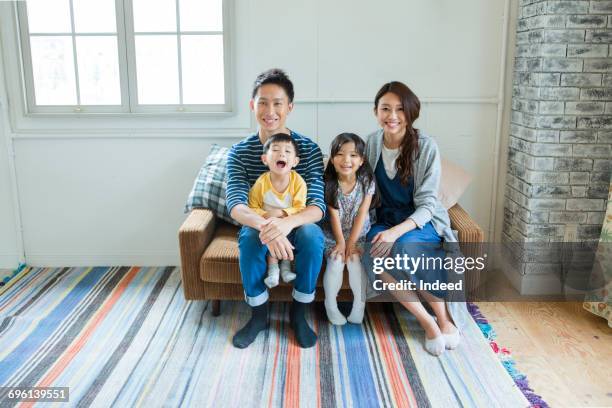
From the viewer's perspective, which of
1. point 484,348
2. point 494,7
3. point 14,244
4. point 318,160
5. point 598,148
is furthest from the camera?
point 14,244

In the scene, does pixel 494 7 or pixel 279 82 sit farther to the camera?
pixel 494 7

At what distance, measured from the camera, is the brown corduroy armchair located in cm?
249

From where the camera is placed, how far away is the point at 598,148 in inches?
110

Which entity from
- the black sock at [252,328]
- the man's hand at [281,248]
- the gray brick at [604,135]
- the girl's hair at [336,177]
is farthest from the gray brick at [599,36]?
the black sock at [252,328]

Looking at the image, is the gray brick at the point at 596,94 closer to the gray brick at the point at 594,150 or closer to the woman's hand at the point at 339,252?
the gray brick at the point at 594,150

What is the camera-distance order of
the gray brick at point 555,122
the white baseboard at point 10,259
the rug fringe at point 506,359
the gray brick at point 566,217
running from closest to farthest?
the rug fringe at point 506,359, the gray brick at point 555,122, the gray brick at point 566,217, the white baseboard at point 10,259

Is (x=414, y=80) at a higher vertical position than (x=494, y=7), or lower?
lower

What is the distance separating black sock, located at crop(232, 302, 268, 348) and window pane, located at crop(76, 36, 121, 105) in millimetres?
1510

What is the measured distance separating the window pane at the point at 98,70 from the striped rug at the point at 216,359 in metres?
1.08

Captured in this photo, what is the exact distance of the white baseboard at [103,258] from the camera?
10.9 ft

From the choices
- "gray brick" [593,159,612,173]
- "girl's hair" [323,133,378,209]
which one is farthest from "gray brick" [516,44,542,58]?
"girl's hair" [323,133,378,209]

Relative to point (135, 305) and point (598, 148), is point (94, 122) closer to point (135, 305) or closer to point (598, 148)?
point (135, 305)

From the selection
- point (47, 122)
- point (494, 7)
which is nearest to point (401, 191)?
point (494, 7)

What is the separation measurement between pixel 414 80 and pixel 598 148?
97 cm
